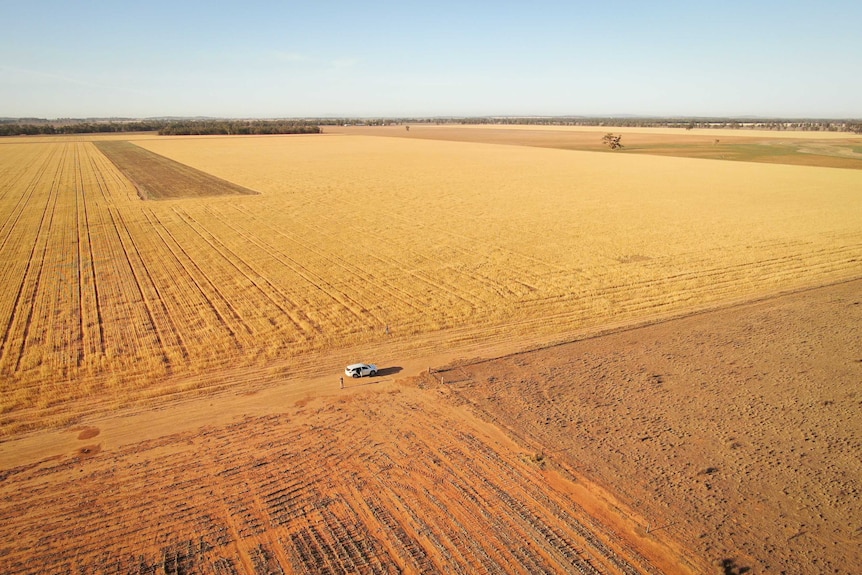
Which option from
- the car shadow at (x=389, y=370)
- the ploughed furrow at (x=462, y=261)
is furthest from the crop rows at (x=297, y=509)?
the ploughed furrow at (x=462, y=261)

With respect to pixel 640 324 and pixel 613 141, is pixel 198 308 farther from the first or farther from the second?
pixel 613 141

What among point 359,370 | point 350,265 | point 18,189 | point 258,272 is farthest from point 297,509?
point 18,189

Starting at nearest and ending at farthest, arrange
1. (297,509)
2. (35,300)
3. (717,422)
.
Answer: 1. (297,509)
2. (717,422)
3. (35,300)

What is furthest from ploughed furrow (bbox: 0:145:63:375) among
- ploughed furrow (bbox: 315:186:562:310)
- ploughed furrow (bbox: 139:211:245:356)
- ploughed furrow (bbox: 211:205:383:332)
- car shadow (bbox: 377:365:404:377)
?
ploughed furrow (bbox: 315:186:562:310)

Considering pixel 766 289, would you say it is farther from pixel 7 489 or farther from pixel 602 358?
pixel 7 489

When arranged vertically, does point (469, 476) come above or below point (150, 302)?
below
